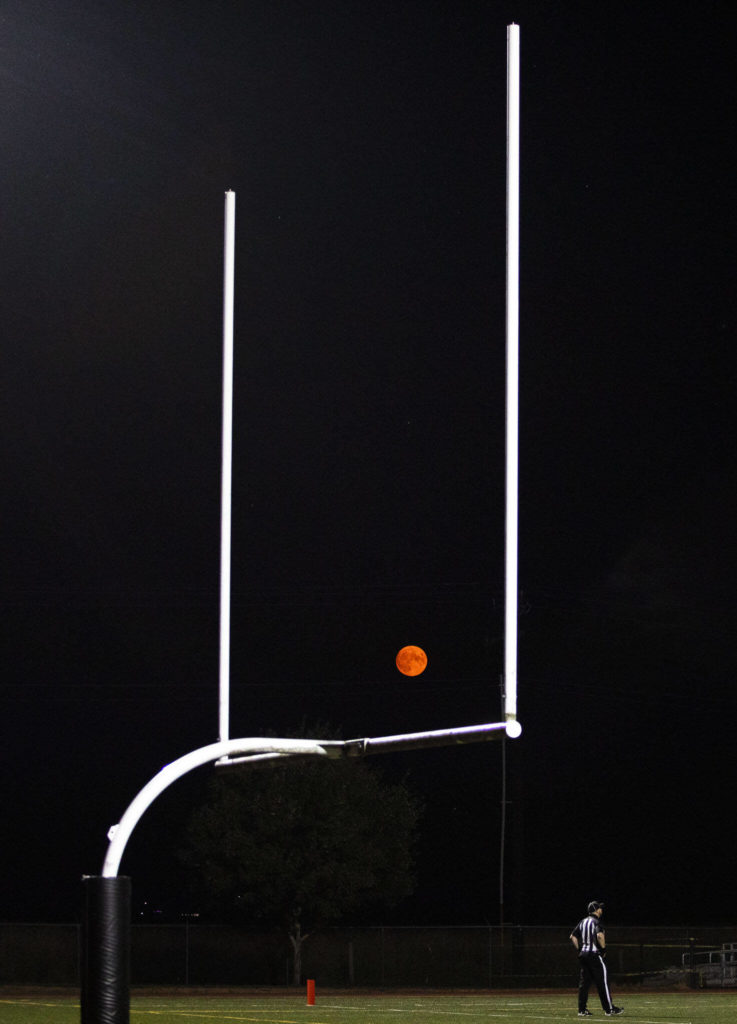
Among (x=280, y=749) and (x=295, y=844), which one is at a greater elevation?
(x=280, y=749)

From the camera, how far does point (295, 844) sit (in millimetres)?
31938

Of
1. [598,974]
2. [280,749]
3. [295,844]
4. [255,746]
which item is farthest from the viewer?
[295,844]

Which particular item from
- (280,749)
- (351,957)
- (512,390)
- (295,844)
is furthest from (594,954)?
(295,844)

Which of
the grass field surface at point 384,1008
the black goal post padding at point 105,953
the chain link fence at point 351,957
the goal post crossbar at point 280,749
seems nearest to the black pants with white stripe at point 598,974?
the grass field surface at point 384,1008

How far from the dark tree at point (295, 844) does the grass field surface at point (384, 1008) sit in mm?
3590

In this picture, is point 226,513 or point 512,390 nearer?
point 512,390

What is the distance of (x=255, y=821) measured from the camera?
32.0 m

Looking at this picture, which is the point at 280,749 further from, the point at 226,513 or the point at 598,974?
the point at 598,974

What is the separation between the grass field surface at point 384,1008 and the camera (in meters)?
A: 18.0

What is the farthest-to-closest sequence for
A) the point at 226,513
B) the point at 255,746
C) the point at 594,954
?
the point at 594,954 < the point at 226,513 < the point at 255,746

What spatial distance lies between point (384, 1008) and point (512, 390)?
16304 millimetres

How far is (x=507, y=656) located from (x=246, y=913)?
2744 centimetres

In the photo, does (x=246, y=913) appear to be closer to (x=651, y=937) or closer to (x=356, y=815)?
(x=356, y=815)

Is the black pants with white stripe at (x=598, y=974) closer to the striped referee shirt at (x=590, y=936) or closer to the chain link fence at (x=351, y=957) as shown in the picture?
the striped referee shirt at (x=590, y=936)
